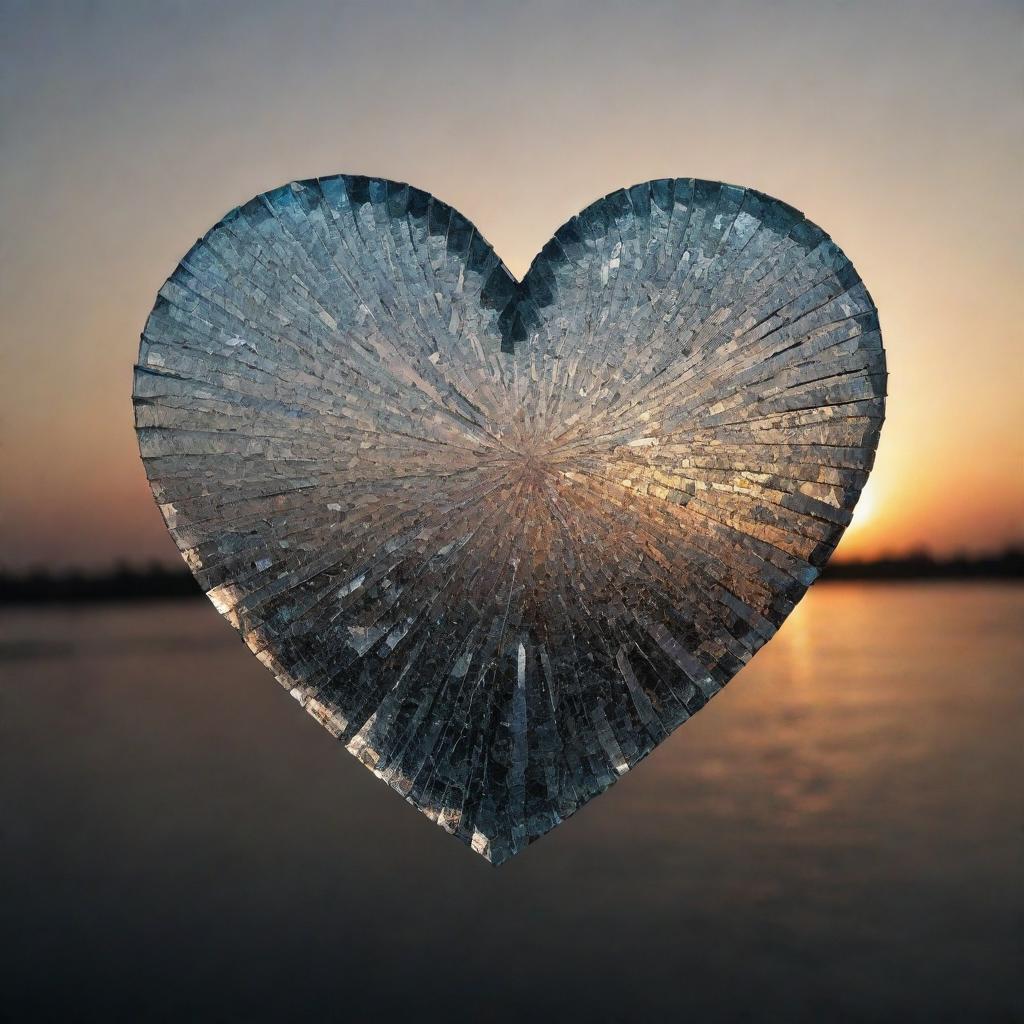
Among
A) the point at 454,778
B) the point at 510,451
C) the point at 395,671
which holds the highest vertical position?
the point at 510,451

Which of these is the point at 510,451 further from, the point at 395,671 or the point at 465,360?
the point at 395,671

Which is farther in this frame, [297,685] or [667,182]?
[297,685]

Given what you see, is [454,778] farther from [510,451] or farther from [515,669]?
[510,451]

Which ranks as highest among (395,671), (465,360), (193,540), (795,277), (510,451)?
(795,277)

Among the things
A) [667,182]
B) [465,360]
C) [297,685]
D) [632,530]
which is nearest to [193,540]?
[297,685]

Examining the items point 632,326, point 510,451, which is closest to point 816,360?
point 632,326

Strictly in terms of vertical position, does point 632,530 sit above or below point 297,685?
above
